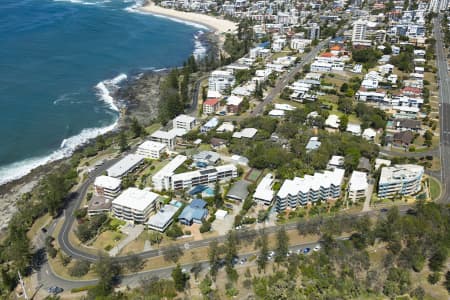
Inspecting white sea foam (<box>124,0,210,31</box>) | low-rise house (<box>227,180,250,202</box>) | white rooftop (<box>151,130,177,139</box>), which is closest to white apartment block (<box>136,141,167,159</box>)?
white rooftop (<box>151,130,177,139</box>)

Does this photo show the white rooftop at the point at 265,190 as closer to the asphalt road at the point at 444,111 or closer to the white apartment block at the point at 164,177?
the white apartment block at the point at 164,177

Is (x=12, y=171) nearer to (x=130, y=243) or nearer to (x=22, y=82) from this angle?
(x=130, y=243)

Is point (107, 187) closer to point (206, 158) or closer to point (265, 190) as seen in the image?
point (206, 158)

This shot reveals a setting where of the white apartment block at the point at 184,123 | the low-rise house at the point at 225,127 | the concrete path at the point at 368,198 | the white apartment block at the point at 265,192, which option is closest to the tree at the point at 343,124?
the concrete path at the point at 368,198

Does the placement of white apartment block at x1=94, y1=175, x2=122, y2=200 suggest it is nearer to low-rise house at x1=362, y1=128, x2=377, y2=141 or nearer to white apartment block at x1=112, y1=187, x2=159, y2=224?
white apartment block at x1=112, y1=187, x2=159, y2=224

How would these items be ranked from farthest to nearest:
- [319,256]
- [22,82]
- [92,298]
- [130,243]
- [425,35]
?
[425,35] < [22,82] < [130,243] < [319,256] < [92,298]

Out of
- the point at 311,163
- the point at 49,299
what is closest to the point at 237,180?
the point at 311,163
